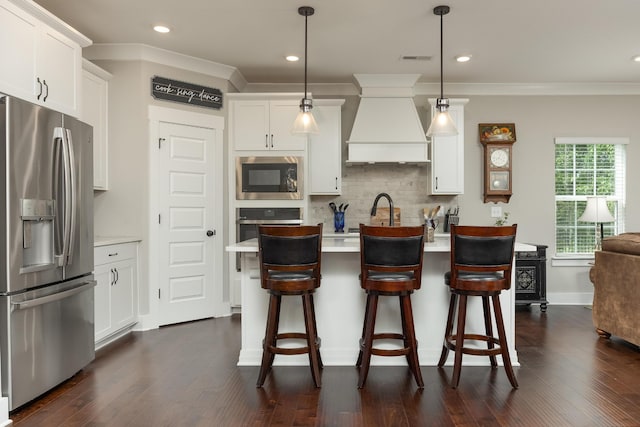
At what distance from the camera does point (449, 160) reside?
512cm

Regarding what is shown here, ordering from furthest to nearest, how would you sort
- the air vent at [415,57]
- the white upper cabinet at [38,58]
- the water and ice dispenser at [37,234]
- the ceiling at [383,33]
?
the air vent at [415,57] < the ceiling at [383,33] < the white upper cabinet at [38,58] < the water and ice dispenser at [37,234]

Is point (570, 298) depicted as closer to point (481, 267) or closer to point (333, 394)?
point (481, 267)

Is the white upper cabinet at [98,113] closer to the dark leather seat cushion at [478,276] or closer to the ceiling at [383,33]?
the ceiling at [383,33]

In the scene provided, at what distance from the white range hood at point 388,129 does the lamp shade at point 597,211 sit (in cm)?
191

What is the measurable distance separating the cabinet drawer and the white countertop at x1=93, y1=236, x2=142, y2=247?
0.04 m

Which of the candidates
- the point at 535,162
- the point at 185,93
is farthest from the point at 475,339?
the point at 185,93

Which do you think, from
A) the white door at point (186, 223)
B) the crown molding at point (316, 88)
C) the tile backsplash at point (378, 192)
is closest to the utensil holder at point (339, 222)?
the tile backsplash at point (378, 192)

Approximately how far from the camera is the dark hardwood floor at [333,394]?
7.66ft

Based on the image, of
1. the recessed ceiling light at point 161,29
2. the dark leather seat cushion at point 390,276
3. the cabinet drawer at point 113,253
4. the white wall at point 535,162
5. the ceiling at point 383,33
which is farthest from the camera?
the white wall at point 535,162

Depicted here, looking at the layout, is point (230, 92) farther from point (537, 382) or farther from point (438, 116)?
point (537, 382)

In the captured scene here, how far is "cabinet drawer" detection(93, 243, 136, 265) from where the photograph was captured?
11.5 ft

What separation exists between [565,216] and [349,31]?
3.63 metres

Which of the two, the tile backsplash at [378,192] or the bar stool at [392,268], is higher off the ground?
the tile backsplash at [378,192]

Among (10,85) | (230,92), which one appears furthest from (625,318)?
(10,85)
